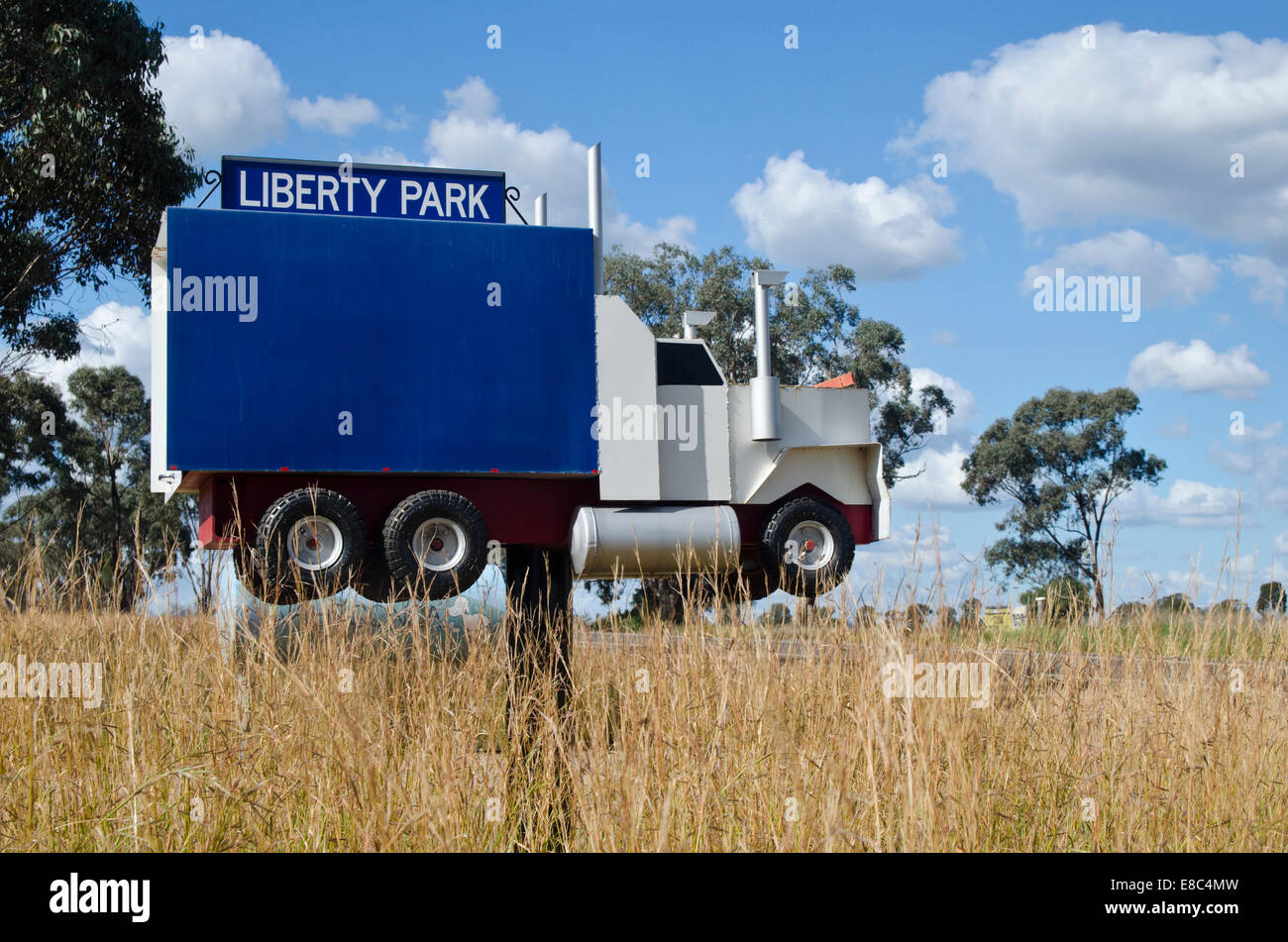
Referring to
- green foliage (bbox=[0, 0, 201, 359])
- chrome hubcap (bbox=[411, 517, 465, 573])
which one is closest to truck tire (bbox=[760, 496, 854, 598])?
chrome hubcap (bbox=[411, 517, 465, 573])

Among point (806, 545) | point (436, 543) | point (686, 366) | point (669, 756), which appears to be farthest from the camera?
point (686, 366)

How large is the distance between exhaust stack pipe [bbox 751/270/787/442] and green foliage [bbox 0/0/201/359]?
12.9 meters

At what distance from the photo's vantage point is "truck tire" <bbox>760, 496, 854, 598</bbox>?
887 centimetres

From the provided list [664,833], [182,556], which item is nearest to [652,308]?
[182,556]

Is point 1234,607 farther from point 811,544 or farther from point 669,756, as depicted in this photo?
point 669,756

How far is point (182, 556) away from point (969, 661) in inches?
178

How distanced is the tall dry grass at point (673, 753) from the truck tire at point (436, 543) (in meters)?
1.23

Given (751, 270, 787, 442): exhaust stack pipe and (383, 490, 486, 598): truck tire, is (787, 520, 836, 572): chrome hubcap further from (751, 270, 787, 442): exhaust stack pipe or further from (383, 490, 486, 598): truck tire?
(383, 490, 486, 598): truck tire

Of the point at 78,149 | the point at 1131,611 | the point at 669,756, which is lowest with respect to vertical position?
the point at 669,756

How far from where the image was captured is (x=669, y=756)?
5156mm

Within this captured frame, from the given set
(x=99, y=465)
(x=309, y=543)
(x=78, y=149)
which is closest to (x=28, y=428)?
(x=99, y=465)

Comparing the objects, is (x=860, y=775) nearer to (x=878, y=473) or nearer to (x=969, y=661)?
(x=969, y=661)

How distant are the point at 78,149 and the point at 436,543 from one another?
12.7m
